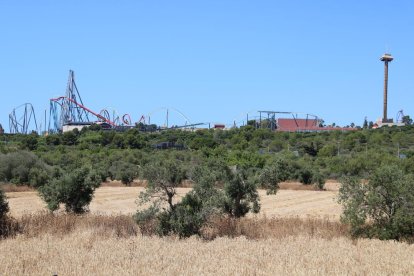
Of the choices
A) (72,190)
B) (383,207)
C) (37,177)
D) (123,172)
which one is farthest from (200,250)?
(123,172)

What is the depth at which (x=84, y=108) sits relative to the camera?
193 m

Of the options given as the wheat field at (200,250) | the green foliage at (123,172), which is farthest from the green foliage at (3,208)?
the green foliage at (123,172)

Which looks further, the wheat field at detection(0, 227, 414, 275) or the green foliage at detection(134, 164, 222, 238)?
the green foliage at detection(134, 164, 222, 238)

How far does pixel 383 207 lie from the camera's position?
19516 mm

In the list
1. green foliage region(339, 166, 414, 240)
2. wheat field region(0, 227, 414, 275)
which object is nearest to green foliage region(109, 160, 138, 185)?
green foliage region(339, 166, 414, 240)

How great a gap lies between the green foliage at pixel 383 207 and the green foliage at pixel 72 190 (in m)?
12.8

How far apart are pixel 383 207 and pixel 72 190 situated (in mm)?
14696

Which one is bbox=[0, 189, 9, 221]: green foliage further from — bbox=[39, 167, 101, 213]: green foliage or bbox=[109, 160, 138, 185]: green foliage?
bbox=[109, 160, 138, 185]: green foliage

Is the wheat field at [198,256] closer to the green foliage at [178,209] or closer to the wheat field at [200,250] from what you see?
the wheat field at [200,250]

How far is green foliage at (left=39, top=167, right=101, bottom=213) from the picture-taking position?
25.6 metres

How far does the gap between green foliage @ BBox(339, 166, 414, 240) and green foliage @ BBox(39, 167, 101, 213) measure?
1278 cm

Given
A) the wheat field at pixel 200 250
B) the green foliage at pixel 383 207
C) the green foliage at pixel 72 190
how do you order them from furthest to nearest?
the green foliage at pixel 72 190 < the green foliage at pixel 383 207 < the wheat field at pixel 200 250

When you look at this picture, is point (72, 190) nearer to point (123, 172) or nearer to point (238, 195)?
point (238, 195)

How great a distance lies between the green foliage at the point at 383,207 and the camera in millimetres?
18766
